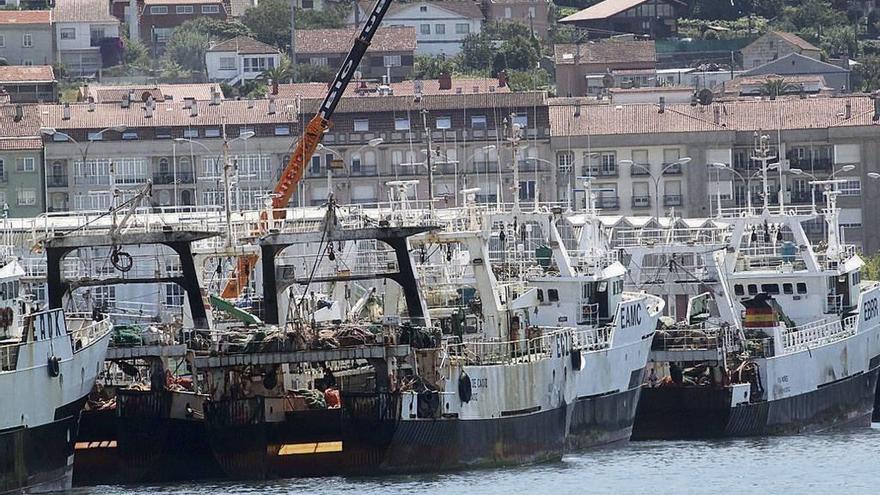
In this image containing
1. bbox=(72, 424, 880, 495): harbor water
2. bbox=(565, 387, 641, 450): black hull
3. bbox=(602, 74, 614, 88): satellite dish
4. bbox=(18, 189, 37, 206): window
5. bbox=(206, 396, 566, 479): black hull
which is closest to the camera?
bbox=(72, 424, 880, 495): harbor water

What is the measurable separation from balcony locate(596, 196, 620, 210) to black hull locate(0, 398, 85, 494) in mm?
75553

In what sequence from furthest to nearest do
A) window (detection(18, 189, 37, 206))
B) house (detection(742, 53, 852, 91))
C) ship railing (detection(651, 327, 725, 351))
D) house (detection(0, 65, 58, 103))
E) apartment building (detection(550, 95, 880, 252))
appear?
house (detection(742, 53, 852, 91)), house (detection(0, 65, 58, 103)), apartment building (detection(550, 95, 880, 252)), window (detection(18, 189, 37, 206)), ship railing (detection(651, 327, 725, 351))

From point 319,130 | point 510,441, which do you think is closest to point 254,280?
point 319,130

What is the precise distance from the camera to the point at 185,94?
7165 inches

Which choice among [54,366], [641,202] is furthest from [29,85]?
[54,366]

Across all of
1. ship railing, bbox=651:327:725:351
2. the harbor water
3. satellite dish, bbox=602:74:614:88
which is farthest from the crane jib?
satellite dish, bbox=602:74:614:88

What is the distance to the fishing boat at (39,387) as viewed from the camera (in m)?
79.7

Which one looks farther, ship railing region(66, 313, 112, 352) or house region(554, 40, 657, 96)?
house region(554, 40, 657, 96)

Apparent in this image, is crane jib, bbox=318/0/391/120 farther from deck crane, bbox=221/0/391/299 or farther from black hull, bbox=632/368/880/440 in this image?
black hull, bbox=632/368/880/440

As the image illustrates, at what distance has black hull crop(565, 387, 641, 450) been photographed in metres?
95.0

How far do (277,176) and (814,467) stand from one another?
6891 cm

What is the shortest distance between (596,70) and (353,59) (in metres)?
80.7

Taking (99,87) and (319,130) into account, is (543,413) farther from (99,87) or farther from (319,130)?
(99,87)

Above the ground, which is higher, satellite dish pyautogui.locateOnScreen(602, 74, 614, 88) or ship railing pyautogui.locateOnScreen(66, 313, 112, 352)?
satellite dish pyautogui.locateOnScreen(602, 74, 614, 88)
